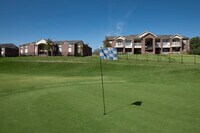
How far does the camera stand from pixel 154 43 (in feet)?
250

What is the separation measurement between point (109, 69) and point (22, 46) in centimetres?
6798

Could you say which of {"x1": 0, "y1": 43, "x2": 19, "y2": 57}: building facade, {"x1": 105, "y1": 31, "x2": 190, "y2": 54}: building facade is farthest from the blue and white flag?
{"x1": 0, "y1": 43, "x2": 19, "y2": 57}: building facade

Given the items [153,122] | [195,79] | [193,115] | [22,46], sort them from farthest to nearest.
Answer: [22,46]
[195,79]
[193,115]
[153,122]

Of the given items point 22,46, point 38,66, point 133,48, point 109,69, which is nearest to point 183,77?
point 109,69

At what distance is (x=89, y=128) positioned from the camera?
5.76 m

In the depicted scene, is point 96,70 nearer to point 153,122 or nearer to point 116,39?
point 153,122

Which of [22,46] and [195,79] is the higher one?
[22,46]

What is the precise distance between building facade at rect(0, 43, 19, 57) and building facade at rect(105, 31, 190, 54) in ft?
165

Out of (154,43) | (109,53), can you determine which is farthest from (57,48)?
(109,53)

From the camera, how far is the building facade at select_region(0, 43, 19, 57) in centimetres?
9206

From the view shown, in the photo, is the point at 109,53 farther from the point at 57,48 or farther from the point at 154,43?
the point at 57,48

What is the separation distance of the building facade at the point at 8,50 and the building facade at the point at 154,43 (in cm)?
5022

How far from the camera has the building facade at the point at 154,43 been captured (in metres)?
77.1

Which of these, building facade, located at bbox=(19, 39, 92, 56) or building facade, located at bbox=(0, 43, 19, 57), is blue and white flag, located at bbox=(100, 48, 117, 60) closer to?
building facade, located at bbox=(19, 39, 92, 56)
